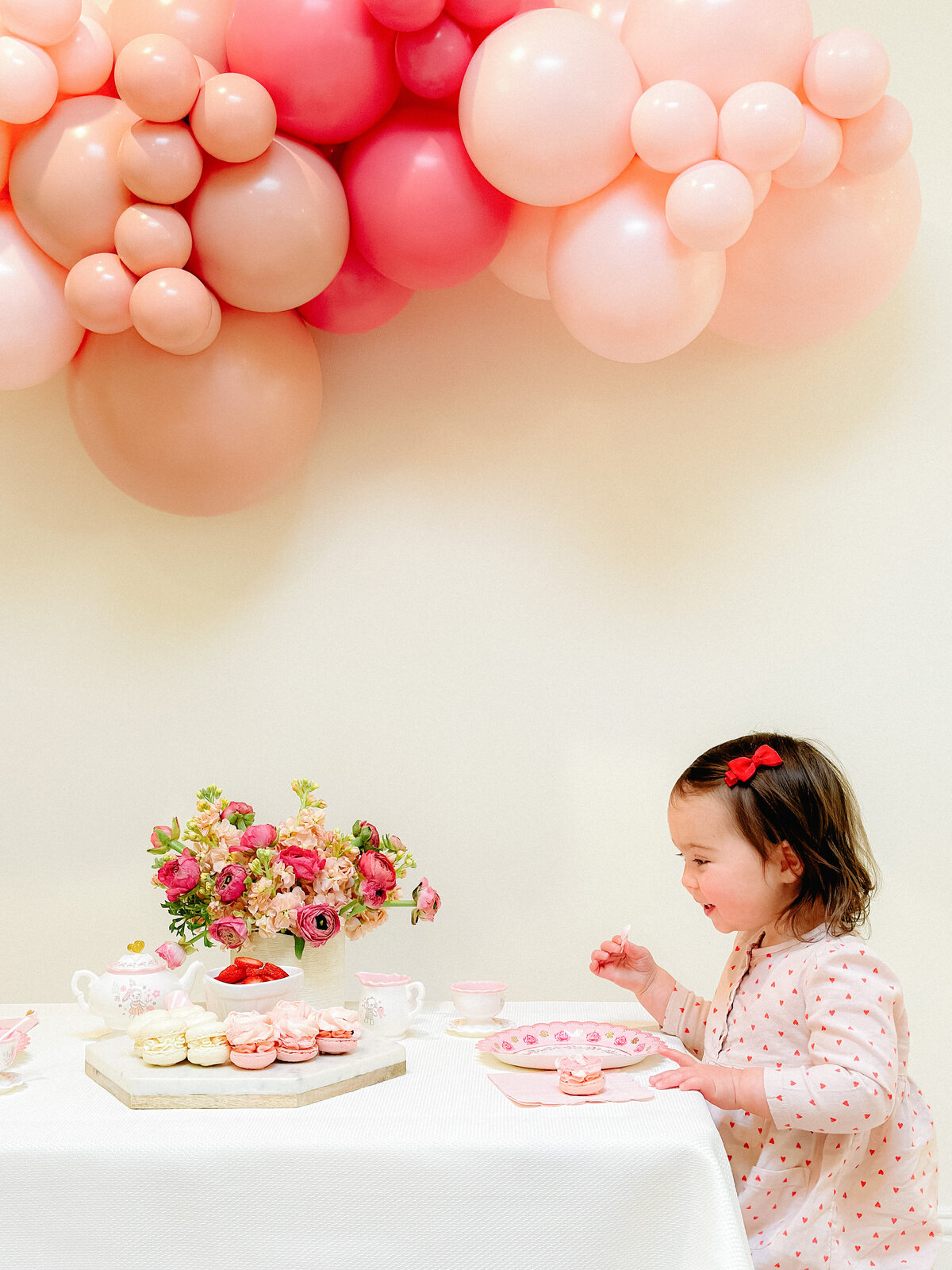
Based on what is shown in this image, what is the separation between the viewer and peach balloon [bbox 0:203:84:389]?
146 centimetres

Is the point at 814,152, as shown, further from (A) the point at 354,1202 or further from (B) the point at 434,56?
(A) the point at 354,1202

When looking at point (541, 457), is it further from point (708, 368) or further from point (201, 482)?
point (201, 482)

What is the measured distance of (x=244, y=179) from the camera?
4.62ft

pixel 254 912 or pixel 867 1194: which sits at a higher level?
pixel 254 912

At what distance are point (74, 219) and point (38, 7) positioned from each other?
260mm

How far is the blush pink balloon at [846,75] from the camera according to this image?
135cm

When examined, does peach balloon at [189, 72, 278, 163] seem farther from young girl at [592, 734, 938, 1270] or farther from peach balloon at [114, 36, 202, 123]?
young girl at [592, 734, 938, 1270]

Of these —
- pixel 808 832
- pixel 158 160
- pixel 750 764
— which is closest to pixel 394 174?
pixel 158 160

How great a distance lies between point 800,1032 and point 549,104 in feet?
Result: 3.75

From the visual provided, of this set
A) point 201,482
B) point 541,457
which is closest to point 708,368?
point 541,457

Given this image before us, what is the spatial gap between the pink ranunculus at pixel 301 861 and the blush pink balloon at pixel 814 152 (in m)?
1.06

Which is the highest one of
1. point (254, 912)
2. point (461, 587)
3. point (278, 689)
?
point (461, 587)

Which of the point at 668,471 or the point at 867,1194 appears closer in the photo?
the point at 867,1194

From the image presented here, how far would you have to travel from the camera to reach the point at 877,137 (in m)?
1.41
